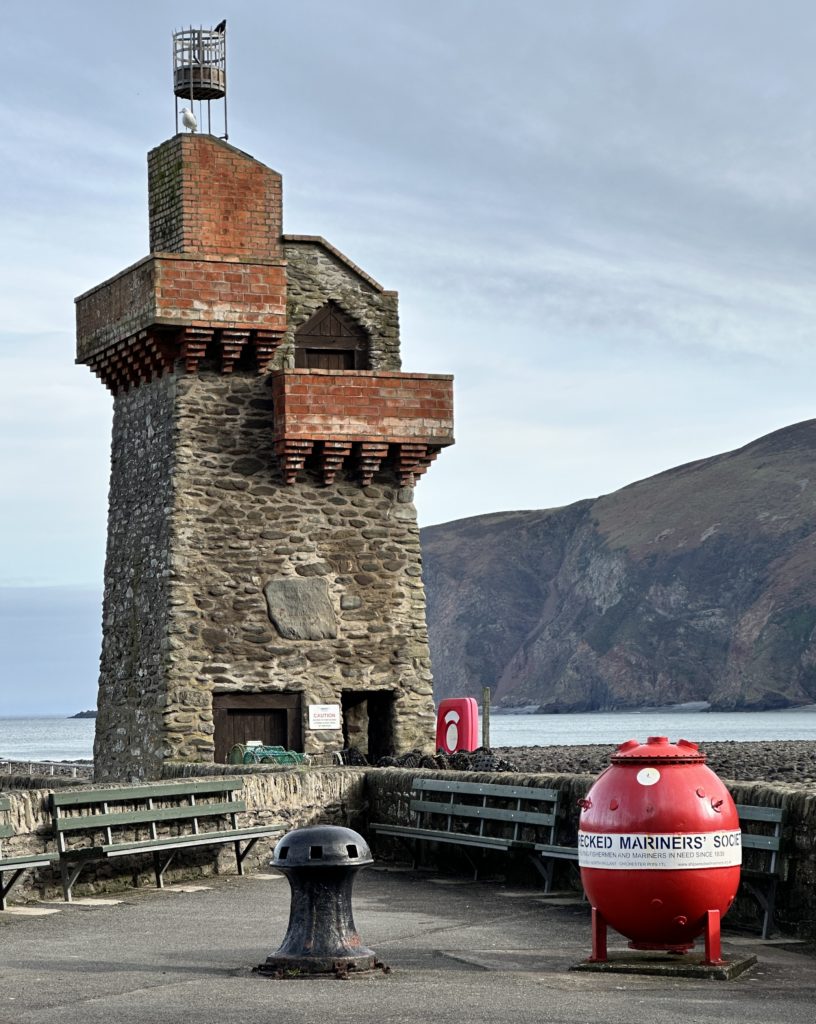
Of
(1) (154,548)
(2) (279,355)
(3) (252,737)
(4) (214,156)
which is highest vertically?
(4) (214,156)

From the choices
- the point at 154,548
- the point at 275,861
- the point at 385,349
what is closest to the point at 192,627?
the point at 154,548

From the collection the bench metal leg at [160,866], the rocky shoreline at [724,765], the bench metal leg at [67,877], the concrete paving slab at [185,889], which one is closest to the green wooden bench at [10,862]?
the bench metal leg at [67,877]

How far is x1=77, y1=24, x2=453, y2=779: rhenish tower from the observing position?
24594 millimetres

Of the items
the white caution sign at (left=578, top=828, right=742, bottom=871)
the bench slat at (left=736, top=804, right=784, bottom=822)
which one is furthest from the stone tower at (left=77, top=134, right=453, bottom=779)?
the white caution sign at (left=578, top=828, right=742, bottom=871)

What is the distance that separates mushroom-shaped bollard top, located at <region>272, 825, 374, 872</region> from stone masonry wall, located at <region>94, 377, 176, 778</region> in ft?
43.6

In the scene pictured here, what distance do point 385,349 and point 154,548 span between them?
4.54m

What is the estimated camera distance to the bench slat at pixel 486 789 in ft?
50.5

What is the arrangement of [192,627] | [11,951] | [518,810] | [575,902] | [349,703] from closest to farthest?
[11,951] < [575,902] < [518,810] < [192,627] < [349,703]

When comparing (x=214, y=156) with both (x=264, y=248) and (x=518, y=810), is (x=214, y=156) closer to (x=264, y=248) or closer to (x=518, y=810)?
(x=264, y=248)

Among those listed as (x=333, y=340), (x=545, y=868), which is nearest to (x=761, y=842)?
(x=545, y=868)

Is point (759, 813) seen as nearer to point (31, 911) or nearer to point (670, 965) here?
point (670, 965)

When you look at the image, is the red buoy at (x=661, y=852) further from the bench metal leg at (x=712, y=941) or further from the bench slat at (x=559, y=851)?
the bench slat at (x=559, y=851)

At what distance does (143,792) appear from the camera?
15906mm

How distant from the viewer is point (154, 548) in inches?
990
